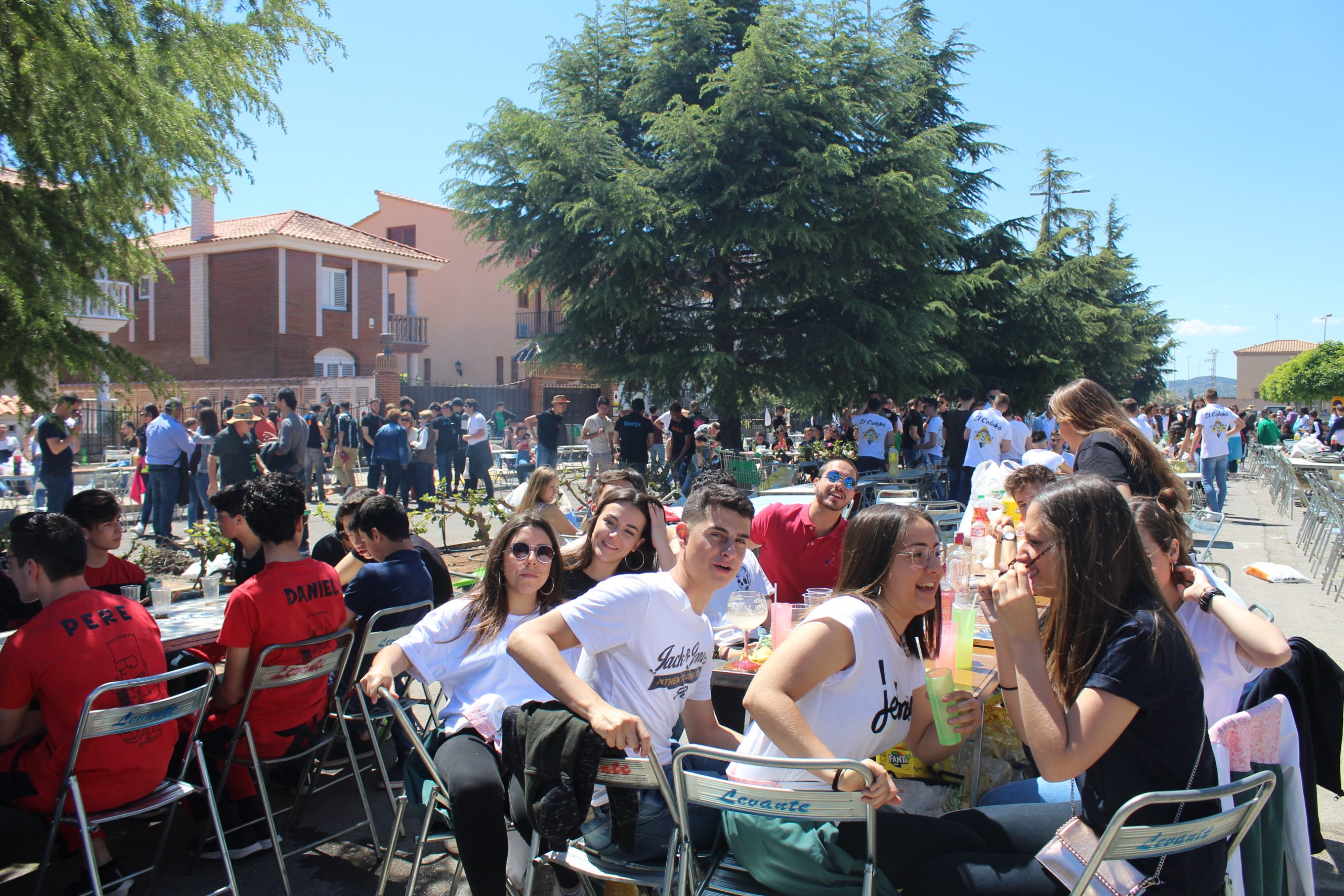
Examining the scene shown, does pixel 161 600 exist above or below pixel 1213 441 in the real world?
below

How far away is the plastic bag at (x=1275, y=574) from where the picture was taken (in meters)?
9.09

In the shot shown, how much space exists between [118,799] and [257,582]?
0.88 m

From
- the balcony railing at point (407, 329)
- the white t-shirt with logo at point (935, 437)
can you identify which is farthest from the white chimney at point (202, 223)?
the white t-shirt with logo at point (935, 437)

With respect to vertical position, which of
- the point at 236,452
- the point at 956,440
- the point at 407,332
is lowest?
the point at 236,452

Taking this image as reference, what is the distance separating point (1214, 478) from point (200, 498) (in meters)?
14.7

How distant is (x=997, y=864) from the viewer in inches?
91.7

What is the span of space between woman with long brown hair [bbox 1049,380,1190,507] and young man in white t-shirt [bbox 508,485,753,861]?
2.54 m

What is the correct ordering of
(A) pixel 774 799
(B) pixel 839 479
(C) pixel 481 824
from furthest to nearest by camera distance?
(B) pixel 839 479
(C) pixel 481 824
(A) pixel 774 799

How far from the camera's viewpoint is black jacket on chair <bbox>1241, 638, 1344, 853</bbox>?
3.10 metres

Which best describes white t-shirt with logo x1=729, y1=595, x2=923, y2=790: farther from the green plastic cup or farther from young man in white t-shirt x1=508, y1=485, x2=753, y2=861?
young man in white t-shirt x1=508, y1=485, x2=753, y2=861

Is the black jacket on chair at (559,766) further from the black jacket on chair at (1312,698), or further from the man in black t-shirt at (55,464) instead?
the man in black t-shirt at (55,464)

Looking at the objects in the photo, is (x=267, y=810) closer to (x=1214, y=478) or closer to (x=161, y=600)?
(x=161, y=600)

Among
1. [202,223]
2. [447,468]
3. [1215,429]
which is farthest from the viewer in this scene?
[202,223]

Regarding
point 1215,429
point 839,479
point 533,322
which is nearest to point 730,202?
point 1215,429
